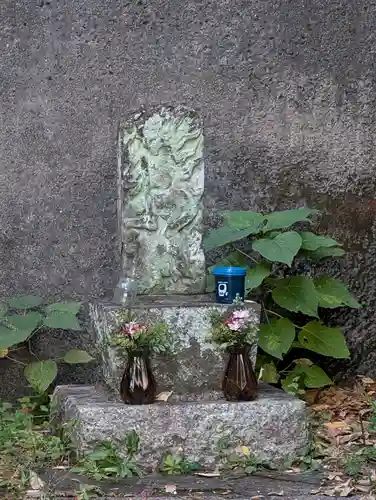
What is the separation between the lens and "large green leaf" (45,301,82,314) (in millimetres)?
4484

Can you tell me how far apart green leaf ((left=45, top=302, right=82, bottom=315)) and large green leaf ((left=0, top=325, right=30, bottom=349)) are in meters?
0.18

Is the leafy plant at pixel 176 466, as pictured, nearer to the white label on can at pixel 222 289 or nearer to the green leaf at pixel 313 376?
the white label on can at pixel 222 289

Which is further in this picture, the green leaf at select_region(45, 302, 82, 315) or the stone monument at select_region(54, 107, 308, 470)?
the green leaf at select_region(45, 302, 82, 315)

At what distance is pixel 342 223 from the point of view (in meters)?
5.07

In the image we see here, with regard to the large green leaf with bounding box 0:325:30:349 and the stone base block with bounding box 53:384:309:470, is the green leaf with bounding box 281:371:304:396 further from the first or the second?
the large green leaf with bounding box 0:325:30:349

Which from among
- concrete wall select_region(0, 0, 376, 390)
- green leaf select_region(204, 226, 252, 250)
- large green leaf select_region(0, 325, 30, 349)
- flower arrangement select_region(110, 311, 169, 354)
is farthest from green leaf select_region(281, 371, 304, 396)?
large green leaf select_region(0, 325, 30, 349)

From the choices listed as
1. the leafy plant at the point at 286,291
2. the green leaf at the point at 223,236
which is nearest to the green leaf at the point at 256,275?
the leafy plant at the point at 286,291

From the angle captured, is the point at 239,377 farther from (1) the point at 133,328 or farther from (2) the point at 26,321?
(2) the point at 26,321

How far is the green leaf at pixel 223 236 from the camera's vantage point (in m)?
4.38

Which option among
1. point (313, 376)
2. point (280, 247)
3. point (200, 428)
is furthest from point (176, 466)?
point (313, 376)

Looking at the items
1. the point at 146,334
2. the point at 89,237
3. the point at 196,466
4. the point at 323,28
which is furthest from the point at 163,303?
the point at 323,28

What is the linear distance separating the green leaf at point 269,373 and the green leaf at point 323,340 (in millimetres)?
203

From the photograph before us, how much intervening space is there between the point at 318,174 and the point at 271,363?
1102 millimetres

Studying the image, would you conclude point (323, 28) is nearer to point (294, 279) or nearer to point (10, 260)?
point (294, 279)
